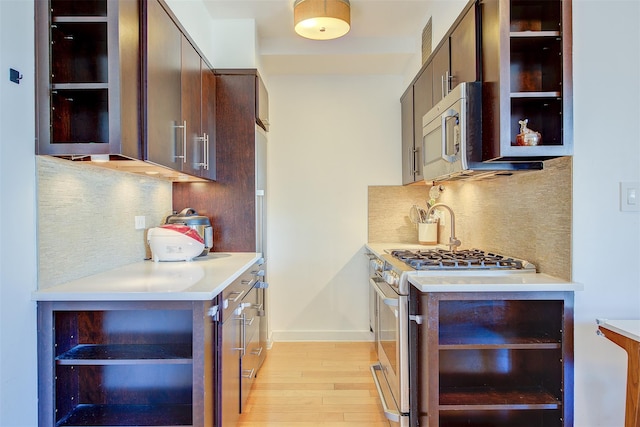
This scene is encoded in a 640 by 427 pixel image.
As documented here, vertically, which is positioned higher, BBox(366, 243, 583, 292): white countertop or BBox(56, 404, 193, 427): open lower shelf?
BBox(366, 243, 583, 292): white countertop

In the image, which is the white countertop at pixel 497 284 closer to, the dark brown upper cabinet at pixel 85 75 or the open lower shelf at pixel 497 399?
the open lower shelf at pixel 497 399

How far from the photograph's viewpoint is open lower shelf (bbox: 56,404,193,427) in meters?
1.58

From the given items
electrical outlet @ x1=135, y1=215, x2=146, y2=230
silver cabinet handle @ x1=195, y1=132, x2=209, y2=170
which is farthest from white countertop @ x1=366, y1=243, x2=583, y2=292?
electrical outlet @ x1=135, y1=215, x2=146, y2=230

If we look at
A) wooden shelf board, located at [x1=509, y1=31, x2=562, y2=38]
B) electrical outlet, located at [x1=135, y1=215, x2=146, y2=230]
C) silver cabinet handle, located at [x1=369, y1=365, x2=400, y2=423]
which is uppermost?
wooden shelf board, located at [x1=509, y1=31, x2=562, y2=38]

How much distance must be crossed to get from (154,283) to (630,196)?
80.8 inches

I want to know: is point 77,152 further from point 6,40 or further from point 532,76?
point 532,76

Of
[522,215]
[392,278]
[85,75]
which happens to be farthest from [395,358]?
[85,75]

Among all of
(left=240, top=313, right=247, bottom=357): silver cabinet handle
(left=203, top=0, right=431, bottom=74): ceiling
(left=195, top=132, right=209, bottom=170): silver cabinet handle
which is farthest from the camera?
(left=203, top=0, right=431, bottom=74): ceiling

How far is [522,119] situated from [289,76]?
2.42m

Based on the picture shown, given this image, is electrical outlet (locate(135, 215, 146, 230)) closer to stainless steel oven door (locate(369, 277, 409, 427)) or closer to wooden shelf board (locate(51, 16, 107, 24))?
wooden shelf board (locate(51, 16, 107, 24))

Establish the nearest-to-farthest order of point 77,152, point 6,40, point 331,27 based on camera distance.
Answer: point 6,40
point 77,152
point 331,27

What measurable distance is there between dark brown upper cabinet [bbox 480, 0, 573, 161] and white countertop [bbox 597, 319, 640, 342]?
0.69 m

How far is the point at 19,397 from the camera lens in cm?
143

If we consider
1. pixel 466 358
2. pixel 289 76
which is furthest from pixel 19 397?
pixel 289 76
